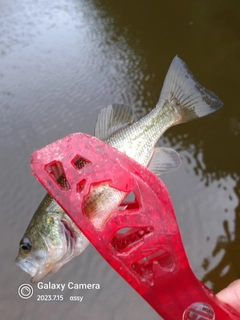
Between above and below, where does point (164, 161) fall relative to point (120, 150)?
below

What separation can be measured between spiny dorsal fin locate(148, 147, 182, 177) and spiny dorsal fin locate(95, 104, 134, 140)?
0.12 meters

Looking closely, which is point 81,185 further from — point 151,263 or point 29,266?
point 29,266

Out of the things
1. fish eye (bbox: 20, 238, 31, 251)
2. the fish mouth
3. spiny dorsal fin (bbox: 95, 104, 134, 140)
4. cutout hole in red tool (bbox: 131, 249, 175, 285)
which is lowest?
cutout hole in red tool (bbox: 131, 249, 175, 285)

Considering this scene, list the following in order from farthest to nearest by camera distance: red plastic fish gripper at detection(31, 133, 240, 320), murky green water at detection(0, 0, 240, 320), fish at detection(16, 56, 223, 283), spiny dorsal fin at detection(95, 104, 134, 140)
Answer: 1. murky green water at detection(0, 0, 240, 320)
2. spiny dorsal fin at detection(95, 104, 134, 140)
3. fish at detection(16, 56, 223, 283)
4. red plastic fish gripper at detection(31, 133, 240, 320)

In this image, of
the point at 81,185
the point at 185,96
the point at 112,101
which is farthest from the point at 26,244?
the point at 112,101

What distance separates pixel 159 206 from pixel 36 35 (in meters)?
1.87

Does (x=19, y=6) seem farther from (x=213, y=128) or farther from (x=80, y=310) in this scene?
(x=80, y=310)

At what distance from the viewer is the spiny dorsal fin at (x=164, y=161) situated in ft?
3.19

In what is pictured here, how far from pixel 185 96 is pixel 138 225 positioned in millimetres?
547

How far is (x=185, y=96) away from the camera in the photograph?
1036 mm

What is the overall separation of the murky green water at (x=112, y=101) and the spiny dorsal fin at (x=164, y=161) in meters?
0.39

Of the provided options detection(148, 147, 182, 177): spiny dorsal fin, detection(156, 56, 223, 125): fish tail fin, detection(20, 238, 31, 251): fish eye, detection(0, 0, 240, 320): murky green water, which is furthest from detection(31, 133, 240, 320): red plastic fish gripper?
detection(0, 0, 240, 320): murky green water

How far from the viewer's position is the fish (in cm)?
80

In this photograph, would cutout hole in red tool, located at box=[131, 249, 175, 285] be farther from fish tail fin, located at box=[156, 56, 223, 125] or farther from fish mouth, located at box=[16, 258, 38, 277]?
fish tail fin, located at box=[156, 56, 223, 125]
